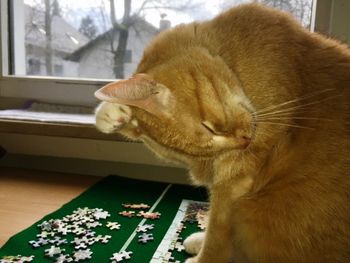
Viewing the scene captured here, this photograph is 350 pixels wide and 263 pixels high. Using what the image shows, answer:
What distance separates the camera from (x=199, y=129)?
104 centimetres

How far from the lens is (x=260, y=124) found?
1.06 m

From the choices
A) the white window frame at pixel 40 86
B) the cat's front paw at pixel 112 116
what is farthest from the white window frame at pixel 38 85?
the cat's front paw at pixel 112 116

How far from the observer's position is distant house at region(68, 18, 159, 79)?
2.15 m

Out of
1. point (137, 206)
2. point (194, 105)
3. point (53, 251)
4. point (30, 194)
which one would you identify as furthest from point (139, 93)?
point (30, 194)

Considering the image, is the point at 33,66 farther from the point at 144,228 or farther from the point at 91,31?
the point at 144,228

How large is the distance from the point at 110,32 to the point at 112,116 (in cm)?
114

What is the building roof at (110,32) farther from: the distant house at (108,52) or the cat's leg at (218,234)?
the cat's leg at (218,234)

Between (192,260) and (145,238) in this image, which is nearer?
(192,260)

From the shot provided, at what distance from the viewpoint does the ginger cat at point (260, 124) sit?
3.26 ft

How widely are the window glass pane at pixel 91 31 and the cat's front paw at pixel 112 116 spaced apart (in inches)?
37.8

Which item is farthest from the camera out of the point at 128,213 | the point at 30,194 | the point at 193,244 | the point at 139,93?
the point at 30,194

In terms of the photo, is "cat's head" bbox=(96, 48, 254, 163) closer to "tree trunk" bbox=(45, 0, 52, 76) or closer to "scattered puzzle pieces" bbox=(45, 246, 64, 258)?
"scattered puzzle pieces" bbox=(45, 246, 64, 258)

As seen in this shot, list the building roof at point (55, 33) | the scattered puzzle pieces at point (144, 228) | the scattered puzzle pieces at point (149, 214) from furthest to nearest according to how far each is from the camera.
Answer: the building roof at point (55, 33)
the scattered puzzle pieces at point (149, 214)
the scattered puzzle pieces at point (144, 228)

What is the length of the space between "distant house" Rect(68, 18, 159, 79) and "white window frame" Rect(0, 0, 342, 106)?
139 millimetres
